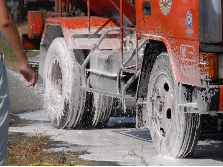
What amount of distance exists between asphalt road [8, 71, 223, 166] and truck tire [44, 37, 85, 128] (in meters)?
0.18

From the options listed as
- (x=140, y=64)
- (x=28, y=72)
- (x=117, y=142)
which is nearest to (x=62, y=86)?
(x=117, y=142)

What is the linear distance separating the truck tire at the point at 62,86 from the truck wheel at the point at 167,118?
2.21m

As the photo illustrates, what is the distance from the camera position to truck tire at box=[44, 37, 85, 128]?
10.8 metres

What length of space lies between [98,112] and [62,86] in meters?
0.57

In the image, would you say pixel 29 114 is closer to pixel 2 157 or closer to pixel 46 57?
pixel 46 57

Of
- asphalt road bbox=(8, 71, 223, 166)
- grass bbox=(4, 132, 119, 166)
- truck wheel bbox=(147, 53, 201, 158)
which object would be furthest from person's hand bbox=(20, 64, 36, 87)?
asphalt road bbox=(8, 71, 223, 166)

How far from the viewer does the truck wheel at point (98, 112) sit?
10805 mm

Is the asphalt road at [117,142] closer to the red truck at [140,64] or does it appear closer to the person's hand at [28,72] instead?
the red truck at [140,64]

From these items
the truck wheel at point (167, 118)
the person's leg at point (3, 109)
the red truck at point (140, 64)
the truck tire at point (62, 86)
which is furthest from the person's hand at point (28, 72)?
the truck tire at point (62, 86)

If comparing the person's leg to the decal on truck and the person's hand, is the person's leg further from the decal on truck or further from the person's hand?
the decal on truck

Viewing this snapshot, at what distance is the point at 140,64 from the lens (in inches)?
354

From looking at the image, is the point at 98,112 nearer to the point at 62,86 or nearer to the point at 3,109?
the point at 62,86

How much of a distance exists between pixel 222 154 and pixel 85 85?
2.19 meters

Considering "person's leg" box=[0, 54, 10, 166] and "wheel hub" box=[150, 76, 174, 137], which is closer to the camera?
"person's leg" box=[0, 54, 10, 166]
